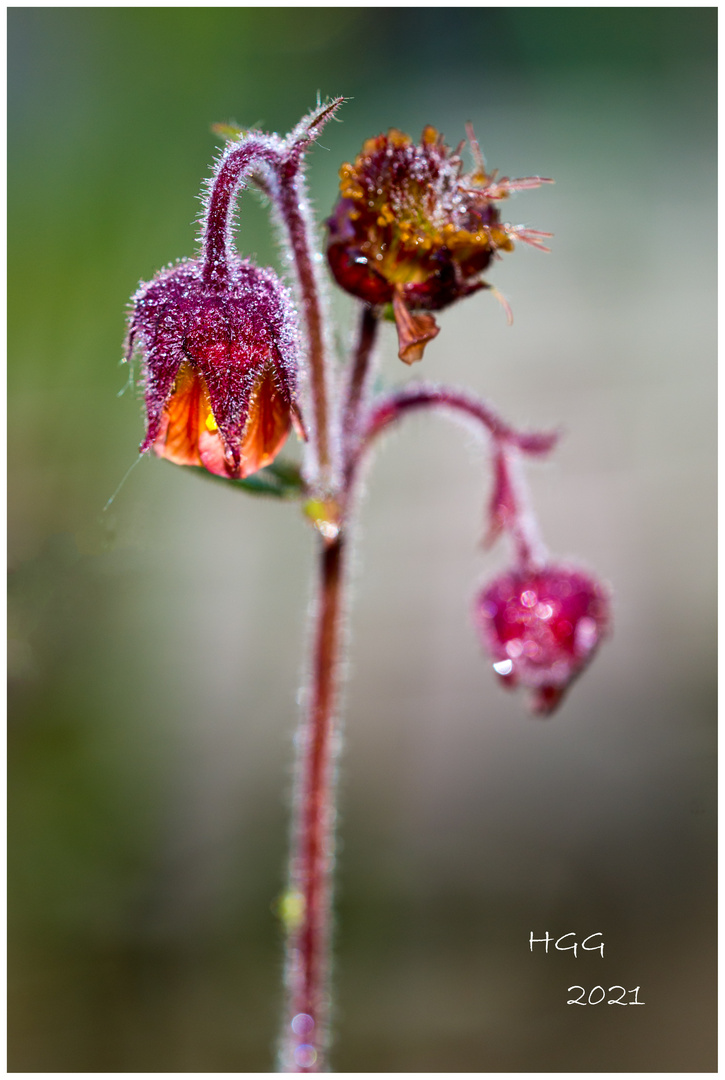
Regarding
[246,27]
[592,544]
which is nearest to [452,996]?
[592,544]

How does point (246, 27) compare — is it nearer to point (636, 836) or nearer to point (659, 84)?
point (659, 84)

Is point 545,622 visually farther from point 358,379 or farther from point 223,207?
point 223,207

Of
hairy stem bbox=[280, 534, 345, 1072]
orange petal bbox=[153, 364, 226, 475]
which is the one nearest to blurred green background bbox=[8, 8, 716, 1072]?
hairy stem bbox=[280, 534, 345, 1072]

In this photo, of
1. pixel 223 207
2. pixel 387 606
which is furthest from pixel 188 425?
pixel 387 606

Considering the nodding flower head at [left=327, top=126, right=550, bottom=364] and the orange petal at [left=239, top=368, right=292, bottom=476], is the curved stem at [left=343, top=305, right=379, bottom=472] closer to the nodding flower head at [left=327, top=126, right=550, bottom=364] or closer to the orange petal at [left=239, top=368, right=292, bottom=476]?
the nodding flower head at [left=327, top=126, right=550, bottom=364]

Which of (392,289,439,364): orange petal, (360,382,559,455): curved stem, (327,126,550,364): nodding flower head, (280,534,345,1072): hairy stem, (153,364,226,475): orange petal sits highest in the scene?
(327,126,550,364): nodding flower head

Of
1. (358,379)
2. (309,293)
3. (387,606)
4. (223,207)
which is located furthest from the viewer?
(387,606)

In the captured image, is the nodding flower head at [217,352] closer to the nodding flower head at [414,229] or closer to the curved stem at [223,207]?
the curved stem at [223,207]
